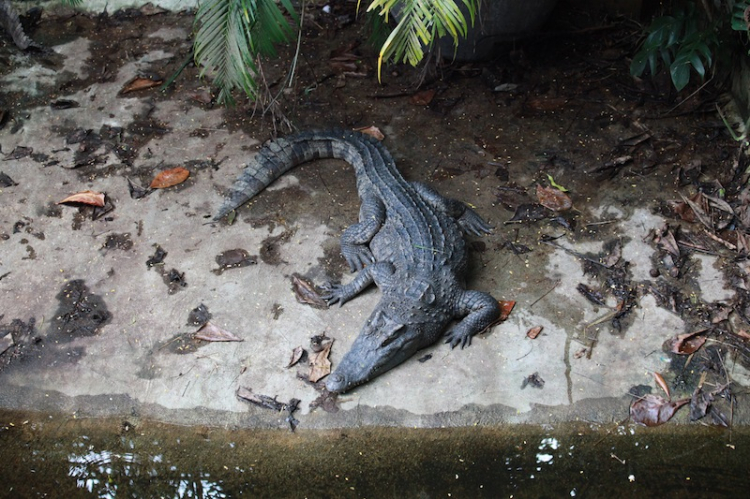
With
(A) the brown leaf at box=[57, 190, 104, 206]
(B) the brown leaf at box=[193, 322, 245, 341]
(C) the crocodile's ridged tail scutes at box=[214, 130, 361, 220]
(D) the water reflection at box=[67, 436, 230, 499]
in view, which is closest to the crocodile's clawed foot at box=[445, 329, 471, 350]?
(B) the brown leaf at box=[193, 322, 245, 341]

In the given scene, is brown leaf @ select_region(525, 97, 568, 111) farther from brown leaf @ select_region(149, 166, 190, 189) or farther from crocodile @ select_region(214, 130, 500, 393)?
brown leaf @ select_region(149, 166, 190, 189)

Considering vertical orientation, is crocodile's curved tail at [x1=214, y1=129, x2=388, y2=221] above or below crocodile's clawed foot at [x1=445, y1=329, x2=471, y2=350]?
above

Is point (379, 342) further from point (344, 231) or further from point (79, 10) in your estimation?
point (79, 10)

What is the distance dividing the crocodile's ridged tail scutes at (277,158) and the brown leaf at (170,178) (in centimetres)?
40

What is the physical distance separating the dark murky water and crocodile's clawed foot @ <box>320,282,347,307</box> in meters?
0.83

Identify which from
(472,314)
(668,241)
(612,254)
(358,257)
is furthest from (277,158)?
(668,241)

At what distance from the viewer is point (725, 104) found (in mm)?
5109

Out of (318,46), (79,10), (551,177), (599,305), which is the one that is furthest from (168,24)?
→ (599,305)

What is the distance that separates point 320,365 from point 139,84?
3054 millimetres

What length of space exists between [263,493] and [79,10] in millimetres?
5018

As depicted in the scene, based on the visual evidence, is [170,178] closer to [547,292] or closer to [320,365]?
[320,365]

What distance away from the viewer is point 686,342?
3.72 meters

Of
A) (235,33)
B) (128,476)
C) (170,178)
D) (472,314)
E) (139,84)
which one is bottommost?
(128,476)

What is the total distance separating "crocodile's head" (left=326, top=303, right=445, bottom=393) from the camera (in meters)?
3.54
